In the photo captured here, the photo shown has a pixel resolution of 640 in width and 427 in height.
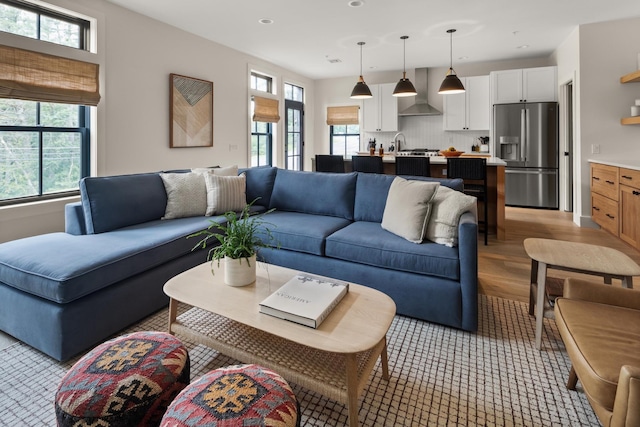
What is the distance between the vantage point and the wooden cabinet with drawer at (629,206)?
11.7ft

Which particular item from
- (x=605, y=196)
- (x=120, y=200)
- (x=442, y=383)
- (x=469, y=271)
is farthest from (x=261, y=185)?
(x=605, y=196)

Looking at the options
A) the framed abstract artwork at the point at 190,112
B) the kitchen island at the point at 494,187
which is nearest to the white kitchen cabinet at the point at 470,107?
Result: the kitchen island at the point at 494,187

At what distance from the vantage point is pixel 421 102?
731cm

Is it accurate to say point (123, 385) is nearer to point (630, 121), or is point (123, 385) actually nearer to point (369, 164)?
point (369, 164)

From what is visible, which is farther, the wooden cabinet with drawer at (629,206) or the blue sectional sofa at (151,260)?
the wooden cabinet with drawer at (629,206)

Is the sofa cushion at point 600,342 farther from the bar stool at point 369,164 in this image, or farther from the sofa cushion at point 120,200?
the bar stool at point 369,164

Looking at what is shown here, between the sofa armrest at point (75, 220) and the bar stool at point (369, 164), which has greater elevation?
the bar stool at point (369, 164)

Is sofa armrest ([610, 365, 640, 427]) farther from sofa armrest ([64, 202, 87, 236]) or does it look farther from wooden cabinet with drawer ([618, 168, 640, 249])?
wooden cabinet with drawer ([618, 168, 640, 249])

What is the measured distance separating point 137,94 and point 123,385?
12.5ft

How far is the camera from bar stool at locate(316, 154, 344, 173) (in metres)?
5.01

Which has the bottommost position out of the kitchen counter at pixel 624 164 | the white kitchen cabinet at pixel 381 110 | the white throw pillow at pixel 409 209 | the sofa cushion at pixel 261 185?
Answer: the white throw pillow at pixel 409 209

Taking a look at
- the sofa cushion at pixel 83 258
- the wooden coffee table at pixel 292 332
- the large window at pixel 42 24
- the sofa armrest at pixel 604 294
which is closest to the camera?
the wooden coffee table at pixel 292 332

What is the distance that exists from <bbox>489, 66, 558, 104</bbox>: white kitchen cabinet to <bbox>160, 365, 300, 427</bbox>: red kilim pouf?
6809mm

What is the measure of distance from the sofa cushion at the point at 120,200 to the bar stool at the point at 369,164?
8.09ft
